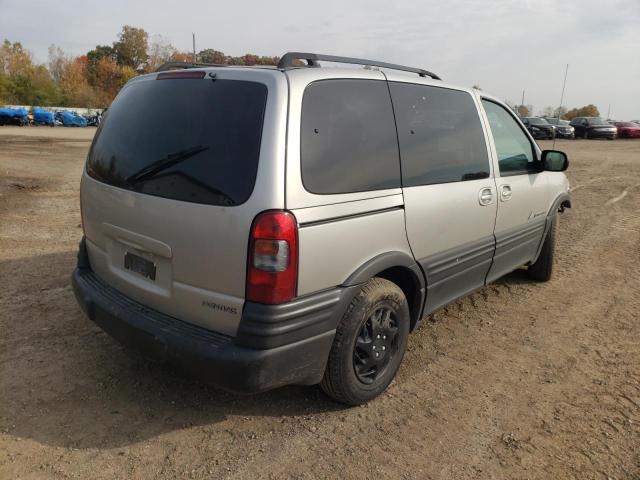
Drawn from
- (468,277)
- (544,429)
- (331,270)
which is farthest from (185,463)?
(468,277)

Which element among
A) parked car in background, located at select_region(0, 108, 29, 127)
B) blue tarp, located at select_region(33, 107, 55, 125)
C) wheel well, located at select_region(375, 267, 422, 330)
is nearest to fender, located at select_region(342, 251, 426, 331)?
wheel well, located at select_region(375, 267, 422, 330)

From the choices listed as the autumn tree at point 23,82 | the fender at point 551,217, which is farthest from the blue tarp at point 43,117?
the fender at point 551,217

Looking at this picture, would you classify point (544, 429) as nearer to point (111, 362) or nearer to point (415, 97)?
point (415, 97)

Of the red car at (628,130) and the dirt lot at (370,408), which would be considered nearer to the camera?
the dirt lot at (370,408)

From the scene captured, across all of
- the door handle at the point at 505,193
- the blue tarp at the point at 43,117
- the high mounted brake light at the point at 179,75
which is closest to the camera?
the high mounted brake light at the point at 179,75

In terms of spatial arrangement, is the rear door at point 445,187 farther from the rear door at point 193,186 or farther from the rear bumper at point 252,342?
the rear door at point 193,186

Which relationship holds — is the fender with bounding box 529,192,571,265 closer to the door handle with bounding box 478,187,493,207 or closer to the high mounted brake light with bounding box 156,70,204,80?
the door handle with bounding box 478,187,493,207

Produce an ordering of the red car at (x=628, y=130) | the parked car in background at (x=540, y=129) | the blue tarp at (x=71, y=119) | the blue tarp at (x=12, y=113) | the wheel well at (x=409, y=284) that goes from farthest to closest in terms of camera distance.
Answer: the blue tarp at (x=71, y=119) → the blue tarp at (x=12, y=113) → the red car at (x=628, y=130) → the parked car in background at (x=540, y=129) → the wheel well at (x=409, y=284)

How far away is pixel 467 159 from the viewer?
347 centimetres

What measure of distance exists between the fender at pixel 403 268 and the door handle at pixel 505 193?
1.20m

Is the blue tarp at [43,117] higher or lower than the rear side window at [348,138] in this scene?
lower

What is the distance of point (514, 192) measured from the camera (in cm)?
396

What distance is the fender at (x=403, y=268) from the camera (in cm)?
258

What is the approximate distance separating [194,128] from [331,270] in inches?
39.4
